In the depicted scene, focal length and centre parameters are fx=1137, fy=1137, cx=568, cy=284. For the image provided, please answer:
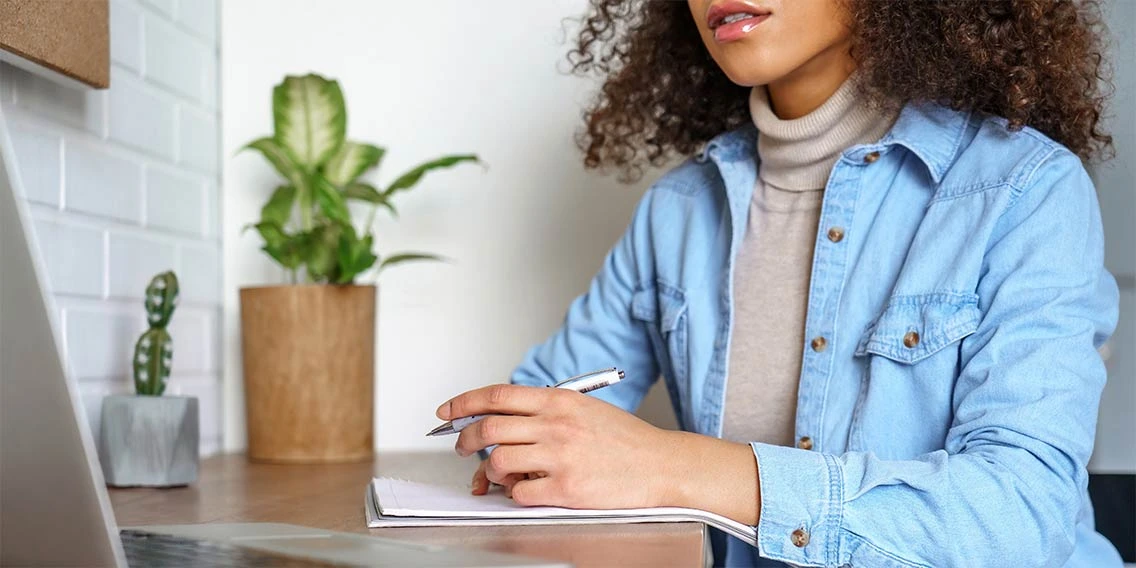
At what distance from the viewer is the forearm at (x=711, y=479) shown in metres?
0.81

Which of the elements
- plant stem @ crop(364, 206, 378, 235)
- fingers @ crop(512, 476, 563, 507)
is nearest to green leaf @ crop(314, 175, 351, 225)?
plant stem @ crop(364, 206, 378, 235)

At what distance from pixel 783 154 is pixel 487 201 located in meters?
0.61

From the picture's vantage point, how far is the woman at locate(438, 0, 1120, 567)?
828mm

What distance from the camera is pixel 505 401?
83 cm

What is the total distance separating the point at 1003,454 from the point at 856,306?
0.27 metres

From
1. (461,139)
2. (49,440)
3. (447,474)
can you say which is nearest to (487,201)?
(461,139)

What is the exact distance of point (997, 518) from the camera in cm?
85

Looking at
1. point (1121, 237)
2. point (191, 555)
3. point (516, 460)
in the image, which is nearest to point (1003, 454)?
point (516, 460)

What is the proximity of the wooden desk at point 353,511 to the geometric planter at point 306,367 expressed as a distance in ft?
0.18

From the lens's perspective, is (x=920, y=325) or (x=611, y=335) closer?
(x=920, y=325)

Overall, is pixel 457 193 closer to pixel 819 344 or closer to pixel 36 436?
pixel 819 344

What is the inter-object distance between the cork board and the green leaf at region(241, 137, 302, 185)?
0.33m

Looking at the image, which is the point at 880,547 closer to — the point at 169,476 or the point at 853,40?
the point at 853,40

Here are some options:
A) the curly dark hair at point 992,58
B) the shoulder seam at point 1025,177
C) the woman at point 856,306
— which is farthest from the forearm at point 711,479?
the curly dark hair at point 992,58
